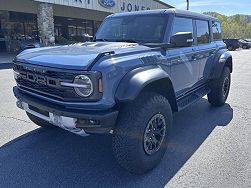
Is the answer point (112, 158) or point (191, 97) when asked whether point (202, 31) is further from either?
point (112, 158)

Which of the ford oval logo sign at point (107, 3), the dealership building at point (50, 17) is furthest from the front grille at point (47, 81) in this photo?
the ford oval logo sign at point (107, 3)

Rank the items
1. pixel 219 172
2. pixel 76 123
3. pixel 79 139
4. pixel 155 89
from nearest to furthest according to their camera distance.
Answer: pixel 76 123 → pixel 219 172 → pixel 155 89 → pixel 79 139

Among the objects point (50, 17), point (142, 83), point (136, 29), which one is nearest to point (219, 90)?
point (136, 29)

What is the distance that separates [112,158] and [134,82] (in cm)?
127

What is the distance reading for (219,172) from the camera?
3.36 meters

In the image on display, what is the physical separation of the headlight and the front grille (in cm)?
6

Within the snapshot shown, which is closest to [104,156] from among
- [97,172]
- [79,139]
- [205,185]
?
[97,172]

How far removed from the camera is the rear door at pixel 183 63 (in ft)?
13.4

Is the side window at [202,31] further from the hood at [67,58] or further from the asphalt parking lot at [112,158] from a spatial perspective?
the hood at [67,58]

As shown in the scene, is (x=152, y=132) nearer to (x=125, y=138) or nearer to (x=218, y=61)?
(x=125, y=138)

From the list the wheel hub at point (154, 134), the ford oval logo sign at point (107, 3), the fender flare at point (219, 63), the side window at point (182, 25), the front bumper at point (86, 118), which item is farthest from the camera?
the ford oval logo sign at point (107, 3)

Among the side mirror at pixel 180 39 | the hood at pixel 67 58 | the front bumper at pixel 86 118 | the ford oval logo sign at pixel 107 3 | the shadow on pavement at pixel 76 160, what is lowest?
the shadow on pavement at pixel 76 160

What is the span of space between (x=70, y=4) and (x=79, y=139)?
1665 cm

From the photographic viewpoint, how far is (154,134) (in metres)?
3.52
